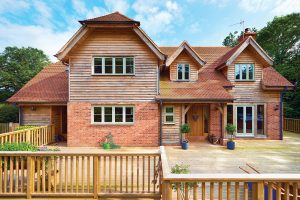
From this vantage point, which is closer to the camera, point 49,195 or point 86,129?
point 49,195

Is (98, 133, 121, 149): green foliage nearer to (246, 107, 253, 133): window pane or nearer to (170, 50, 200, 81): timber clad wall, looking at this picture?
(170, 50, 200, 81): timber clad wall

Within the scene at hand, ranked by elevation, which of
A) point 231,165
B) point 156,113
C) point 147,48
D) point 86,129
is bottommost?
point 231,165

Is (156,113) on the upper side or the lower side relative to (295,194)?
upper

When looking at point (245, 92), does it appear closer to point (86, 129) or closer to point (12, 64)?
point (86, 129)

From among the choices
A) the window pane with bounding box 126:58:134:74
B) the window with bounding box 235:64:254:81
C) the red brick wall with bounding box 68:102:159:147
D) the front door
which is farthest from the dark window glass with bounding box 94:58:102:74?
Answer: the window with bounding box 235:64:254:81

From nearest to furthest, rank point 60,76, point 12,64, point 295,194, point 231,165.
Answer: point 295,194
point 231,165
point 60,76
point 12,64

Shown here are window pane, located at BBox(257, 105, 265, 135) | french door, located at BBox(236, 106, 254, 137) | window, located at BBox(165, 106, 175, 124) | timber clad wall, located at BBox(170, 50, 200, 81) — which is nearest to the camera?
window, located at BBox(165, 106, 175, 124)

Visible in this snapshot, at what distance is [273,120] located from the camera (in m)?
13.2

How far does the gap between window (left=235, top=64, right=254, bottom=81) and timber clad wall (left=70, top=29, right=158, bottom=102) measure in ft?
20.8

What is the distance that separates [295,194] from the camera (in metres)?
3.11

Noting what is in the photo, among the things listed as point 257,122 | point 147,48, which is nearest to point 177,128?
point 147,48

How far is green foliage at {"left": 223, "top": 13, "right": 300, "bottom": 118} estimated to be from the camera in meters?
21.5

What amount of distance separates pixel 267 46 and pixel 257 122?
2357cm

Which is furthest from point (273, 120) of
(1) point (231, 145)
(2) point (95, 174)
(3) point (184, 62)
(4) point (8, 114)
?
(4) point (8, 114)
